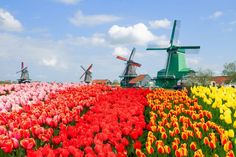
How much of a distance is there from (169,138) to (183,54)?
6471 cm

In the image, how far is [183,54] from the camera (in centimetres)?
7225

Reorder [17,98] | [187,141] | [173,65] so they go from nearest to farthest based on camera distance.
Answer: [187,141], [17,98], [173,65]

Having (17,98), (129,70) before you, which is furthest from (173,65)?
(17,98)

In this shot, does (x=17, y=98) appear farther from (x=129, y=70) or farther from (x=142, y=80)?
(x=142, y=80)

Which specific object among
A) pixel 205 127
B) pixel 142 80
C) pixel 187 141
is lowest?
pixel 187 141

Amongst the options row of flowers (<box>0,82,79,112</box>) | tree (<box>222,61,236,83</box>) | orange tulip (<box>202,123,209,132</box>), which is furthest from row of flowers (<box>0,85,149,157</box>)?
tree (<box>222,61,236,83</box>)

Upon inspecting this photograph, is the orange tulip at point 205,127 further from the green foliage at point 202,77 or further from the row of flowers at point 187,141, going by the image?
the green foliage at point 202,77

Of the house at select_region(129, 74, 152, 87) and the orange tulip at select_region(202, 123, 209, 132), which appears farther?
the house at select_region(129, 74, 152, 87)

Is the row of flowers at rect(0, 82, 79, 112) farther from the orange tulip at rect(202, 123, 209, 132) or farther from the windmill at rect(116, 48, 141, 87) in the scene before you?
the windmill at rect(116, 48, 141, 87)

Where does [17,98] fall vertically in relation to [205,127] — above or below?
above

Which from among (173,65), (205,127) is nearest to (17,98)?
(205,127)

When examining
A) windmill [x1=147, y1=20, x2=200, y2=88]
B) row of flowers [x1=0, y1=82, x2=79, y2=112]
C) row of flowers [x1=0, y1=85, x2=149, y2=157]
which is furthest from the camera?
windmill [x1=147, y1=20, x2=200, y2=88]

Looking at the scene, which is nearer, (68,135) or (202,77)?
(68,135)

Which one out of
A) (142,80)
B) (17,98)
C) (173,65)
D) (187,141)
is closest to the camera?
(187,141)
